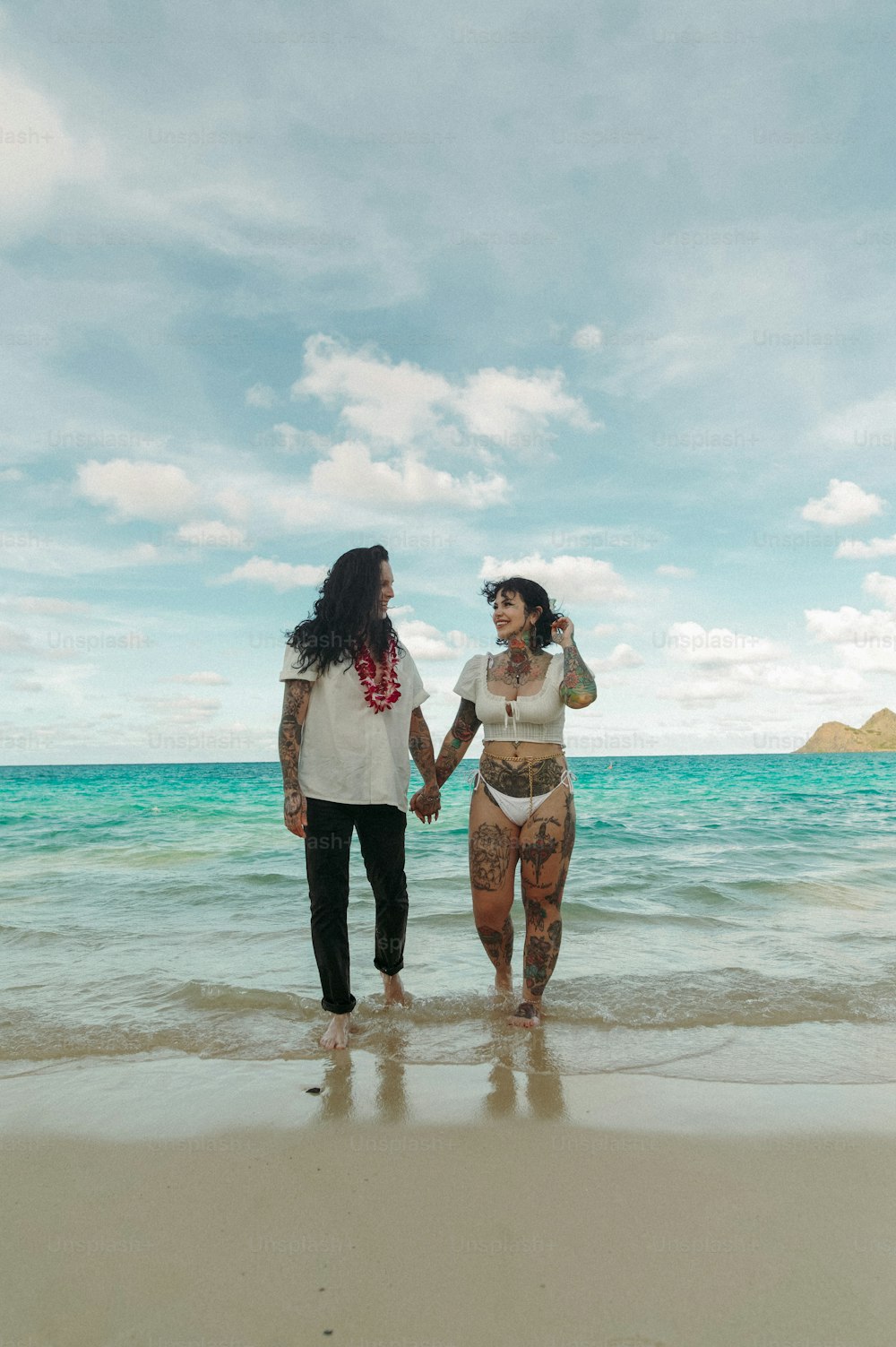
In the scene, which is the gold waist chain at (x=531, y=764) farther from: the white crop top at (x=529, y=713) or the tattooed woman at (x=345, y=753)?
the tattooed woman at (x=345, y=753)

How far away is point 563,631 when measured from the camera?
13.7 ft

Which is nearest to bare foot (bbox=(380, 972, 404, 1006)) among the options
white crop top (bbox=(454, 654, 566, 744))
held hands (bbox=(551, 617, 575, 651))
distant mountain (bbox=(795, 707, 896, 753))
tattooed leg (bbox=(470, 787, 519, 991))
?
tattooed leg (bbox=(470, 787, 519, 991))

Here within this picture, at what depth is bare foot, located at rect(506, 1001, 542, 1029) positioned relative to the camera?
396 centimetres

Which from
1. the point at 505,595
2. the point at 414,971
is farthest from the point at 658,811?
the point at 505,595

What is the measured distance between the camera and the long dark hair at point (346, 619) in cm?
397

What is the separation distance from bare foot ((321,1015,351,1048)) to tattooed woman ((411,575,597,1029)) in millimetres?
835

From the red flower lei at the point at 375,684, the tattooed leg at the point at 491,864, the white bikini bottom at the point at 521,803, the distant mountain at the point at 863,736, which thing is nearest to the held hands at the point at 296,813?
the red flower lei at the point at 375,684

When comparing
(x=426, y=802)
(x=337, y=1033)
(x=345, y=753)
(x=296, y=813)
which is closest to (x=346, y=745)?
(x=345, y=753)

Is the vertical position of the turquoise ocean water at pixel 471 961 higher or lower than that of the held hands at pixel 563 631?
lower

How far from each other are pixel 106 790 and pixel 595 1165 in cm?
3698

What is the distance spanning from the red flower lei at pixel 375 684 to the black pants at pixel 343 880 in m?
0.51

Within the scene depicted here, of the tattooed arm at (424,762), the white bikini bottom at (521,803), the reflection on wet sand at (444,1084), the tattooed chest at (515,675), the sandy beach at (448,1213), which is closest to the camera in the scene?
the sandy beach at (448,1213)

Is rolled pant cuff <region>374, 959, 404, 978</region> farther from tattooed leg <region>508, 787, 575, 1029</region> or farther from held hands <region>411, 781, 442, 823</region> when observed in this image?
held hands <region>411, 781, 442, 823</region>

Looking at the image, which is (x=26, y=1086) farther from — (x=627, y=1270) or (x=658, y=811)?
(x=658, y=811)
